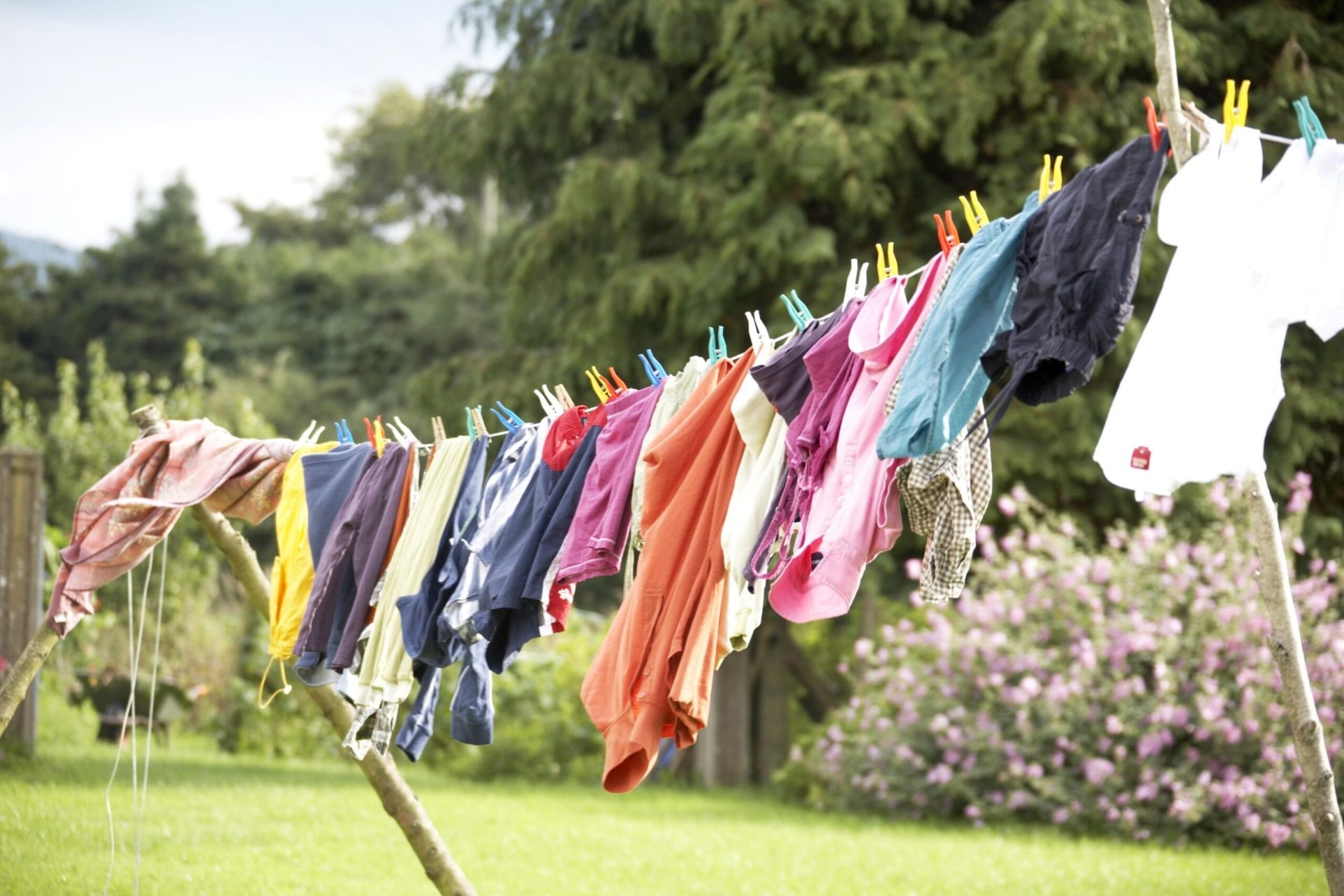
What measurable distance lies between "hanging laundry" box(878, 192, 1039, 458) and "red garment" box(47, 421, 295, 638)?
2519mm

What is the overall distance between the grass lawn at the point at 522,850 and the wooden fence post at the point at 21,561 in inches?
14.2

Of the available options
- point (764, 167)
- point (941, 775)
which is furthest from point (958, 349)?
point (764, 167)

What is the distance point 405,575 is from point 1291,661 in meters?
2.26

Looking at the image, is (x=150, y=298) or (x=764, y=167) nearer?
(x=764, y=167)

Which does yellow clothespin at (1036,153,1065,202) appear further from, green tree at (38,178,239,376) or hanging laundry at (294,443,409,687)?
green tree at (38,178,239,376)

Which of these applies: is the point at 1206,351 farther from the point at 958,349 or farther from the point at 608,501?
the point at 608,501

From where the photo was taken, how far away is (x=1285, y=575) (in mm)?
2652

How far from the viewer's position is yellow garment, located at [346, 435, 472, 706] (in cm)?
370

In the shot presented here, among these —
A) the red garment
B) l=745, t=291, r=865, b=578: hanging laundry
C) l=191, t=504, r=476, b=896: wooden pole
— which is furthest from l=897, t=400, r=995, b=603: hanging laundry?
the red garment

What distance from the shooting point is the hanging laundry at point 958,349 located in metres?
2.46

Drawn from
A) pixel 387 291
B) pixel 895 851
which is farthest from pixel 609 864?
pixel 387 291

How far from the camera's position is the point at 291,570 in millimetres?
4129

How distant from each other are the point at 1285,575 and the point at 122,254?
21561 millimetres

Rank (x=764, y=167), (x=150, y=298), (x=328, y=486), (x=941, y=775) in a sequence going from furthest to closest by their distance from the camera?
A: (x=150, y=298) → (x=764, y=167) → (x=941, y=775) → (x=328, y=486)
